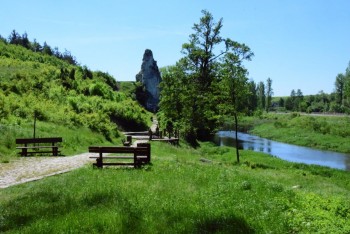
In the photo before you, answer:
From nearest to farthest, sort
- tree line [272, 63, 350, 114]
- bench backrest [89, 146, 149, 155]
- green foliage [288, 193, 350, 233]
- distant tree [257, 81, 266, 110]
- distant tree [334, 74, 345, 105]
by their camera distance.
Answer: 1. green foliage [288, 193, 350, 233]
2. bench backrest [89, 146, 149, 155]
3. tree line [272, 63, 350, 114]
4. distant tree [334, 74, 345, 105]
5. distant tree [257, 81, 266, 110]

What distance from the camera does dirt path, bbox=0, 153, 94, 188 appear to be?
1543 cm

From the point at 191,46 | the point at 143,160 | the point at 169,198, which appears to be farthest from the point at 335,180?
the point at 191,46

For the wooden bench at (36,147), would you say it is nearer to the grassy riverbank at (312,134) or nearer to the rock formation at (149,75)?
the grassy riverbank at (312,134)

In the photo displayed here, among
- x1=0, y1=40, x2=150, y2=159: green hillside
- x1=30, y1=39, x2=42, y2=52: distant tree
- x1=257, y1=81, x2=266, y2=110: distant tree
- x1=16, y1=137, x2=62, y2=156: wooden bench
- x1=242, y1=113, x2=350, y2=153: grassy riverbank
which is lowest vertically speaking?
x1=242, y1=113, x2=350, y2=153: grassy riverbank

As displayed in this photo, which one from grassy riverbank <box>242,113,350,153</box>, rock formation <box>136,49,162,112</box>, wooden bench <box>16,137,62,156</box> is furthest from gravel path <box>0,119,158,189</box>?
rock formation <box>136,49,162,112</box>

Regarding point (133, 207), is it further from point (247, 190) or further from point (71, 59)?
point (71, 59)

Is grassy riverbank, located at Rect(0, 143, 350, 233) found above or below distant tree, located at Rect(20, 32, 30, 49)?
below

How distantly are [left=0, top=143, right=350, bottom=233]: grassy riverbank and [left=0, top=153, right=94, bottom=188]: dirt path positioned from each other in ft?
4.45

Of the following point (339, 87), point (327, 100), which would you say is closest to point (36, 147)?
point (339, 87)

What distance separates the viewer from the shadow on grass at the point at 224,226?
9.58 m

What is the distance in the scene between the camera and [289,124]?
9112 cm

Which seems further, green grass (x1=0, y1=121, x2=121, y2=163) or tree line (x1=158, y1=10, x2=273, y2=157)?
tree line (x1=158, y1=10, x2=273, y2=157)

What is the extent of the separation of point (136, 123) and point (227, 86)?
2109cm

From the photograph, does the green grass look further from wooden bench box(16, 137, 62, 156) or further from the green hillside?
wooden bench box(16, 137, 62, 156)
